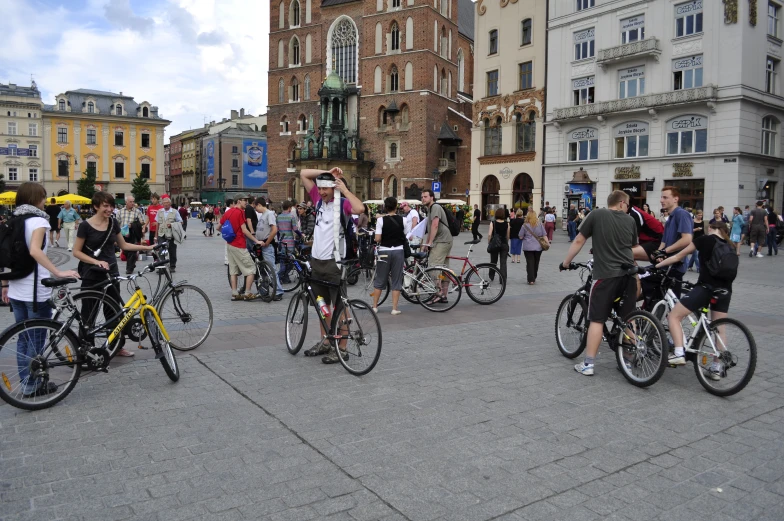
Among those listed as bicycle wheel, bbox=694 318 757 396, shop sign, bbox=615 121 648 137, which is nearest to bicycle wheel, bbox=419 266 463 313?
bicycle wheel, bbox=694 318 757 396

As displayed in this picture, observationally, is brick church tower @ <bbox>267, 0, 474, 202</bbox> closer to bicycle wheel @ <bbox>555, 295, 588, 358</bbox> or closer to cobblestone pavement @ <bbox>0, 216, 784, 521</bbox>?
bicycle wheel @ <bbox>555, 295, 588, 358</bbox>

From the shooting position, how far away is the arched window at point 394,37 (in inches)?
2201

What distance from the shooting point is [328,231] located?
6762 mm

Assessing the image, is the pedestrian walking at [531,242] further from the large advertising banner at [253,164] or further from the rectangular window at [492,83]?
the large advertising banner at [253,164]

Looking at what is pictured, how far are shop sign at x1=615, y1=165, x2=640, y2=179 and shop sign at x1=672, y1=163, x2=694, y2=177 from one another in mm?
2087

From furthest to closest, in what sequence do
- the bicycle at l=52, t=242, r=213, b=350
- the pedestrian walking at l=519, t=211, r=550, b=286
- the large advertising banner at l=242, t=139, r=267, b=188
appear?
the large advertising banner at l=242, t=139, r=267, b=188 < the pedestrian walking at l=519, t=211, r=550, b=286 < the bicycle at l=52, t=242, r=213, b=350

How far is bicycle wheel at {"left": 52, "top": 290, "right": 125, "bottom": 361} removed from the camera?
569 cm

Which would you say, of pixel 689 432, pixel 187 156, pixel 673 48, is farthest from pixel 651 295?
pixel 187 156

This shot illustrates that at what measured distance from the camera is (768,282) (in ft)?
48.2

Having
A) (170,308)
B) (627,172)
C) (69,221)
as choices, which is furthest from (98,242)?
(627,172)

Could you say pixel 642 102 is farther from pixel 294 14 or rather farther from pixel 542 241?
pixel 294 14

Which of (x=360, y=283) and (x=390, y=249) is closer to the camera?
(x=390, y=249)

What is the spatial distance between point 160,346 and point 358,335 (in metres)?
1.89

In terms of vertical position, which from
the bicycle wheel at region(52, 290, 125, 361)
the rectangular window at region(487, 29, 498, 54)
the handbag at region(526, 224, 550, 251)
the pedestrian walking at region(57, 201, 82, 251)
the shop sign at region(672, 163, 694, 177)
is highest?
the rectangular window at region(487, 29, 498, 54)
